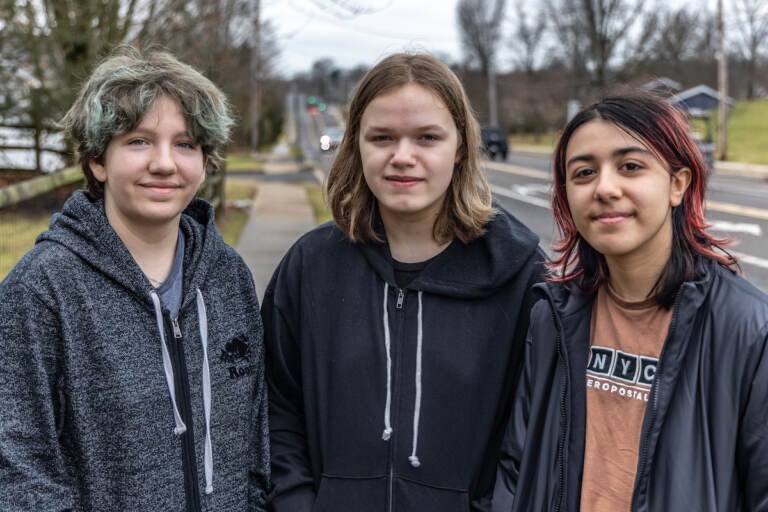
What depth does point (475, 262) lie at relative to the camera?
226cm

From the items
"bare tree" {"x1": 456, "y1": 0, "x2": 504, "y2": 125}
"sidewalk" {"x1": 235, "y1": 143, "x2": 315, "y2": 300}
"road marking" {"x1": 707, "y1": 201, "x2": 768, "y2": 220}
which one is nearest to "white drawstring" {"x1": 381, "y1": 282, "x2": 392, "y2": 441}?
"sidewalk" {"x1": 235, "y1": 143, "x2": 315, "y2": 300}

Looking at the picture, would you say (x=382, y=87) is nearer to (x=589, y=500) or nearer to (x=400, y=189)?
(x=400, y=189)

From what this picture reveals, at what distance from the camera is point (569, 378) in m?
1.89

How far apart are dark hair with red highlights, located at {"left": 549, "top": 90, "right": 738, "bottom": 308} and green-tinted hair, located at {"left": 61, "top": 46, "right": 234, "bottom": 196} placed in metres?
0.95

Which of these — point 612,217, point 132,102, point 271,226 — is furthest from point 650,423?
point 271,226

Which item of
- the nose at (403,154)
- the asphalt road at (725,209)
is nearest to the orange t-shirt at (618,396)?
the nose at (403,154)

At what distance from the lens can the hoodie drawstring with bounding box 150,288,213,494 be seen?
77.6 inches

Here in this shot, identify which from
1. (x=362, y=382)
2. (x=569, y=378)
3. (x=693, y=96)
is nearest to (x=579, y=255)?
(x=569, y=378)

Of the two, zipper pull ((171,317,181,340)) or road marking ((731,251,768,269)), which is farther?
road marking ((731,251,768,269))

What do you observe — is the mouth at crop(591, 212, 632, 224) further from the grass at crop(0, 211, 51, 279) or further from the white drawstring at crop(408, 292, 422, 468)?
the grass at crop(0, 211, 51, 279)

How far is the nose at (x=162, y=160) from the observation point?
6.62ft

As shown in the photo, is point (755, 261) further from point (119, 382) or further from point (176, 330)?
point (119, 382)

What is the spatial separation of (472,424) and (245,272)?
31.0 inches

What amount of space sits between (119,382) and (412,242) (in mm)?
905
